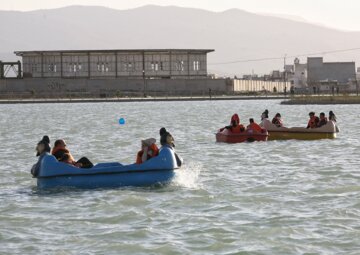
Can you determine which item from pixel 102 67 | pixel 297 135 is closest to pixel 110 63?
pixel 102 67

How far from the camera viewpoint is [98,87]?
473 feet

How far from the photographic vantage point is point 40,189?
78.6 ft

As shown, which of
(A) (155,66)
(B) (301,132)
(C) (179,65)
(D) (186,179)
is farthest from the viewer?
(C) (179,65)

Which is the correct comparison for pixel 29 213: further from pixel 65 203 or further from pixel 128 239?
pixel 128 239

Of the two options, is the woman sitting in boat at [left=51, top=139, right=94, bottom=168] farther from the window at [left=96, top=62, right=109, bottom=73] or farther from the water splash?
the window at [left=96, top=62, right=109, bottom=73]

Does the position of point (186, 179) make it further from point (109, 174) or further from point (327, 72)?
point (327, 72)

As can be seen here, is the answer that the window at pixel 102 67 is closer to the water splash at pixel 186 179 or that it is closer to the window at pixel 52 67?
the window at pixel 52 67

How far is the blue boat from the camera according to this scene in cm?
2338

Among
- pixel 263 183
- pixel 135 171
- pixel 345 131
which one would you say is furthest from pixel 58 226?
pixel 345 131

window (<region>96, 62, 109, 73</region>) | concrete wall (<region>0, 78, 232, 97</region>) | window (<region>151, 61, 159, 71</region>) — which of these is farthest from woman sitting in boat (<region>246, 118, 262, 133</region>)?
window (<region>96, 62, 109, 73</region>)

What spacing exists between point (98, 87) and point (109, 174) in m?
121

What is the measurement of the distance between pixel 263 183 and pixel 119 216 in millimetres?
6764

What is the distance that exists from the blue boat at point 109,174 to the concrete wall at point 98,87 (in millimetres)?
118453

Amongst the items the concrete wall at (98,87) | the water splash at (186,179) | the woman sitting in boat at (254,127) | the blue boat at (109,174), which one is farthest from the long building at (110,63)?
the blue boat at (109,174)
